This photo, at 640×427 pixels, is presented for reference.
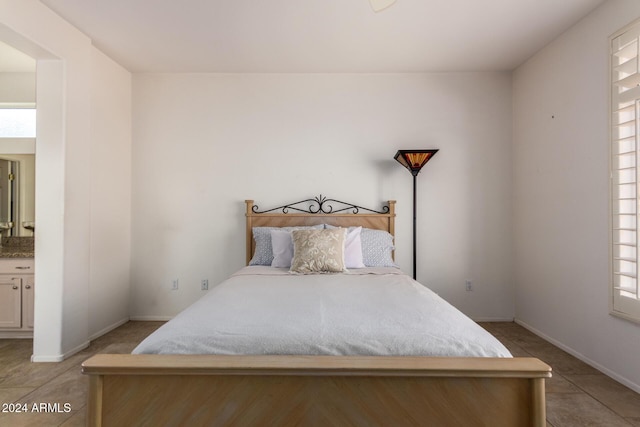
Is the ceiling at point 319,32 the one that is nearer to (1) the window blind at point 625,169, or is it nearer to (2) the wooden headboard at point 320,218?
(1) the window blind at point 625,169

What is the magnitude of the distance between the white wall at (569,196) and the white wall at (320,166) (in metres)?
0.29

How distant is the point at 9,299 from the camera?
10.2 feet

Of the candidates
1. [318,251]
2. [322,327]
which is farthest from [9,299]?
[322,327]

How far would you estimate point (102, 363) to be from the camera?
121cm

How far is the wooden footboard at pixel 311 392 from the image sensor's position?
119cm

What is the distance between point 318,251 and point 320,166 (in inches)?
47.9

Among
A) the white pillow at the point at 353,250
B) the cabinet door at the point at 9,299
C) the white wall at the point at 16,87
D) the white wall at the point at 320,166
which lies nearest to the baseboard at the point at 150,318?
the white wall at the point at 320,166

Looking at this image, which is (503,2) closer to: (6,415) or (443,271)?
(443,271)

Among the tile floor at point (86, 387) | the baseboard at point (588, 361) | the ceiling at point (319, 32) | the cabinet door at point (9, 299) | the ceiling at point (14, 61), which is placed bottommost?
the tile floor at point (86, 387)

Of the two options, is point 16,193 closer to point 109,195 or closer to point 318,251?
point 109,195

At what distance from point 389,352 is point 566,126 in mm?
2711

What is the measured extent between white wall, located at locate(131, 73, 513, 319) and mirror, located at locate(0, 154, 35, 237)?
42.4 inches

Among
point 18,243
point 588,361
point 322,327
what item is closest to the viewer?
point 322,327

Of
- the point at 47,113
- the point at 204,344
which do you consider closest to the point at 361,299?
the point at 204,344
